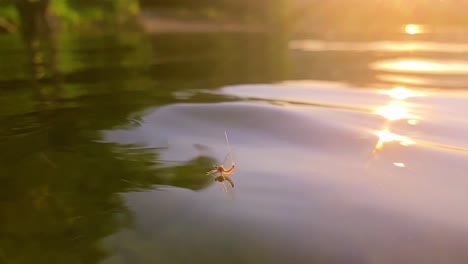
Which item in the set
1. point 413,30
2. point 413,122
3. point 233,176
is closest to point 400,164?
point 233,176

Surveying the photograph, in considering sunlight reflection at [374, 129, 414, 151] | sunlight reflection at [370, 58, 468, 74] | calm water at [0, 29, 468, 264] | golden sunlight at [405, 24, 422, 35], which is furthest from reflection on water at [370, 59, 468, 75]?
golden sunlight at [405, 24, 422, 35]

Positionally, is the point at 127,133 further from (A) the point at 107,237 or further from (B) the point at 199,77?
(B) the point at 199,77

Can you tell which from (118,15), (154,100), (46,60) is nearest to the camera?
(154,100)

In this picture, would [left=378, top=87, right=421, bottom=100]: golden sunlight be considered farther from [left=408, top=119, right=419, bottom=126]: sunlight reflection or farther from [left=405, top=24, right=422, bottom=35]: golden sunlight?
[left=405, top=24, right=422, bottom=35]: golden sunlight

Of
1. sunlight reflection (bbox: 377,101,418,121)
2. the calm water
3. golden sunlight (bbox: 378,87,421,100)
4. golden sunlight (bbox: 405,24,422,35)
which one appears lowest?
the calm water

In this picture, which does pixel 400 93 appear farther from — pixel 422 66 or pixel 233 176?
pixel 422 66

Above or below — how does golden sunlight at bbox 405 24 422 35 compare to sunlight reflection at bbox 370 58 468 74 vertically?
above

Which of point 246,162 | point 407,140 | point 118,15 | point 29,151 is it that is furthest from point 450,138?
point 118,15

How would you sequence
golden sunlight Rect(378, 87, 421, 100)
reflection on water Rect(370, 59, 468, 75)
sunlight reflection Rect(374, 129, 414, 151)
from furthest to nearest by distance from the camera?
reflection on water Rect(370, 59, 468, 75), golden sunlight Rect(378, 87, 421, 100), sunlight reflection Rect(374, 129, 414, 151)
